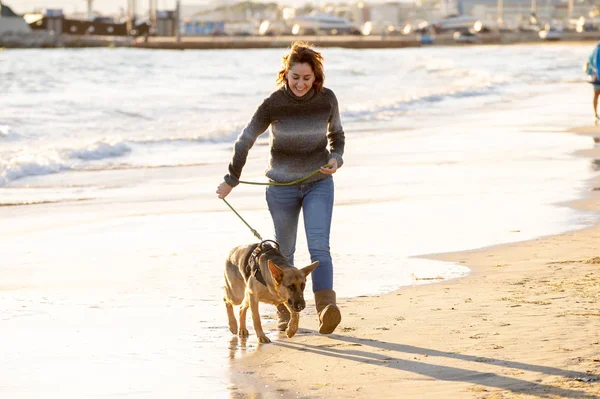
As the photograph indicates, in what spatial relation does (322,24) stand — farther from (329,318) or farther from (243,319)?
(329,318)

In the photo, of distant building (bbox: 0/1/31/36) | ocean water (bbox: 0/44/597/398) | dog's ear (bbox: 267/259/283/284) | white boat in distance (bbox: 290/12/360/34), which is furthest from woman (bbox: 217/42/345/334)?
white boat in distance (bbox: 290/12/360/34)

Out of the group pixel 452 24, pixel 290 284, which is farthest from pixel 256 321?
pixel 452 24

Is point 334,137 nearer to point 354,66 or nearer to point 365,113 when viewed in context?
point 365,113

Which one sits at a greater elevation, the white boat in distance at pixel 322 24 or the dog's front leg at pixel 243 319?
the white boat in distance at pixel 322 24

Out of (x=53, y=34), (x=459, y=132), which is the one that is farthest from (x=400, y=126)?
(x=53, y=34)

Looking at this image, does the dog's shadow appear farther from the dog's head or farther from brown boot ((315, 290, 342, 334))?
the dog's head

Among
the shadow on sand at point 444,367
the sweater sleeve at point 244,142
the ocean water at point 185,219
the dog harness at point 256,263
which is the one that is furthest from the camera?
the sweater sleeve at point 244,142

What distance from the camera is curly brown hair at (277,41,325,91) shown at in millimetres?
→ 6055

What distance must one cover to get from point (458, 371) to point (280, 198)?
160 centimetres

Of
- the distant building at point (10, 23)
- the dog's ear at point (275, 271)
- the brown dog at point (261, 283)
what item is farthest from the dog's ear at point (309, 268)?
the distant building at point (10, 23)

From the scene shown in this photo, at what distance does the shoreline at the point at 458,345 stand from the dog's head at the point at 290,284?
27 centimetres

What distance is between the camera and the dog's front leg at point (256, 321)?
20.1 feet

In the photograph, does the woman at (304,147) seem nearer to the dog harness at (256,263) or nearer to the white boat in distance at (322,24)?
the dog harness at (256,263)

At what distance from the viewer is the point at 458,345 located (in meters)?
5.73
